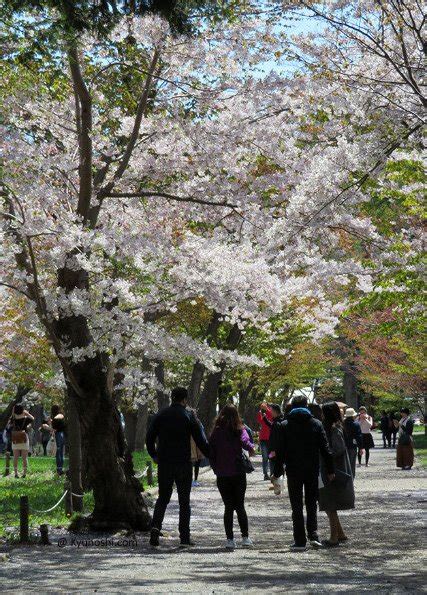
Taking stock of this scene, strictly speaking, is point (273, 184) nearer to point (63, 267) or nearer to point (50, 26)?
point (63, 267)

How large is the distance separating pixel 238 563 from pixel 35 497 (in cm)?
911

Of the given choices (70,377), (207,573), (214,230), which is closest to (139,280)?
(214,230)

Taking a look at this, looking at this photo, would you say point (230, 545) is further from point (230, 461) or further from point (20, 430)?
point (20, 430)

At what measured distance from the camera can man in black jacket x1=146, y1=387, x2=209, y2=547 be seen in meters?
12.9

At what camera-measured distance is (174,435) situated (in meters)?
13.0

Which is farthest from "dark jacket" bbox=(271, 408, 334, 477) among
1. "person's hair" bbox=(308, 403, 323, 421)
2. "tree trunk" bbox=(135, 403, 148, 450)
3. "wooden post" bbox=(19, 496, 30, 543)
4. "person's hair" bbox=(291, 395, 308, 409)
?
"tree trunk" bbox=(135, 403, 148, 450)

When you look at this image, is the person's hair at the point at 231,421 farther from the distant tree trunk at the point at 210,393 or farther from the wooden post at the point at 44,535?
the distant tree trunk at the point at 210,393

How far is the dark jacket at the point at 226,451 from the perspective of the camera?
13070 millimetres

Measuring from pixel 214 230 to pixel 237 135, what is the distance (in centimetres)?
209

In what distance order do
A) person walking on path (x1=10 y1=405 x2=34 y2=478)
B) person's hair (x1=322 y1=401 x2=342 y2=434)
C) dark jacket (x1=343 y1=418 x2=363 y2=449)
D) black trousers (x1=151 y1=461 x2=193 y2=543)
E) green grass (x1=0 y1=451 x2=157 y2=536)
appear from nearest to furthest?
black trousers (x1=151 y1=461 x2=193 y2=543) < person's hair (x1=322 y1=401 x2=342 y2=434) < green grass (x1=0 y1=451 x2=157 y2=536) < dark jacket (x1=343 y1=418 x2=363 y2=449) < person walking on path (x1=10 y1=405 x2=34 y2=478)

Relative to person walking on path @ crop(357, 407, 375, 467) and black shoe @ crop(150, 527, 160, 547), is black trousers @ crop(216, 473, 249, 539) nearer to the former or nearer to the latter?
black shoe @ crop(150, 527, 160, 547)

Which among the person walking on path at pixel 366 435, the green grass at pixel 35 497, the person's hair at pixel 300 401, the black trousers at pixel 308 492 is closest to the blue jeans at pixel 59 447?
the green grass at pixel 35 497

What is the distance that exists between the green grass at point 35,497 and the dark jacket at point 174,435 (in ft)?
7.55

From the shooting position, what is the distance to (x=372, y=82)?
13008mm
